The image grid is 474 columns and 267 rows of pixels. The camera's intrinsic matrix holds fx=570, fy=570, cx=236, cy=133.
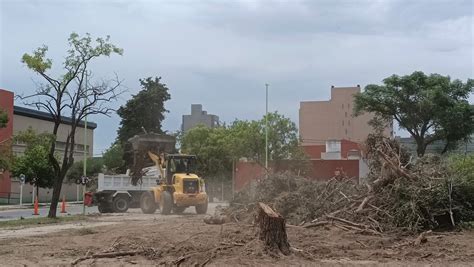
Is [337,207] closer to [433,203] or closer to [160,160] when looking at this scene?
[433,203]

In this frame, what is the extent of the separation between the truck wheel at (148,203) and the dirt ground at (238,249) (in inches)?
550

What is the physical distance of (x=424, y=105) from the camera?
128ft

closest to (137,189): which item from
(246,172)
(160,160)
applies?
(160,160)

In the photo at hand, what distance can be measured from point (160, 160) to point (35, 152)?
20.5 m

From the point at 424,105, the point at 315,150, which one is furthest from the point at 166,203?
the point at 315,150

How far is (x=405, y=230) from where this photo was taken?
52.5ft

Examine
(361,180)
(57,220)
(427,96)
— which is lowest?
(57,220)

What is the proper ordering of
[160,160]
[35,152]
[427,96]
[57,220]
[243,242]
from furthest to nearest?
[35,152]
[427,96]
[160,160]
[57,220]
[243,242]

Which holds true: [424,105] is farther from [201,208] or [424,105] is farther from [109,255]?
[109,255]

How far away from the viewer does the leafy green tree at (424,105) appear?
3894 cm

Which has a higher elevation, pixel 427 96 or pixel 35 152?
pixel 427 96

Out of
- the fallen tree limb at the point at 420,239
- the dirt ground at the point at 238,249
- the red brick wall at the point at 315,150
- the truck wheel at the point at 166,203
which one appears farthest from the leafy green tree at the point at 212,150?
the fallen tree limb at the point at 420,239

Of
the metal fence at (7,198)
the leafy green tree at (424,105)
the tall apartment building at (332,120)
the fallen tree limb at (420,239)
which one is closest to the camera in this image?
the fallen tree limb at (420,239)

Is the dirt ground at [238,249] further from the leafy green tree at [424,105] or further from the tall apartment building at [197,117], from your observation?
the tall apartment building at [197,117]
